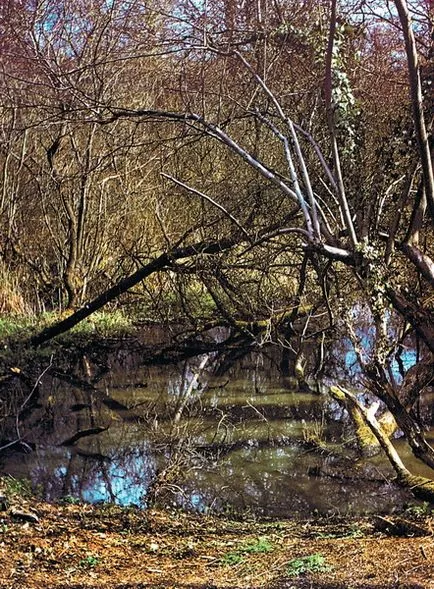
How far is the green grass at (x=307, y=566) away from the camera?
4.03m

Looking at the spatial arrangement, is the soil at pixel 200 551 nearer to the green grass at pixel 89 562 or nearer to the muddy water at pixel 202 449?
the green grass at pixel 89 562

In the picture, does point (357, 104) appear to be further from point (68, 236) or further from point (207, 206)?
point (68, 236)

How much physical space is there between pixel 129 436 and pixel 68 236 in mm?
6408

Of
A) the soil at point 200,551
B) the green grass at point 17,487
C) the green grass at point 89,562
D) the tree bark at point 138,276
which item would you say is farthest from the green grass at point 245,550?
the tree bark at point 138,276

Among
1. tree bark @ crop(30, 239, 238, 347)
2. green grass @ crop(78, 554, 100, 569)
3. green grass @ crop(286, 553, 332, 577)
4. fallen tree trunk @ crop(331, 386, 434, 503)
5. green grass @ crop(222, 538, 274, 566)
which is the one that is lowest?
green grass @ crop(286, 553, 332, 577)

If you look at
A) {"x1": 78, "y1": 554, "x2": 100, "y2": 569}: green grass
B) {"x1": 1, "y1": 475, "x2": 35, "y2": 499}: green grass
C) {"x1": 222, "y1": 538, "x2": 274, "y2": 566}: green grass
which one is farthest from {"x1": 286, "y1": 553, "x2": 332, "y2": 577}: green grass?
{"x1": 1, "y1": 475, "x2": 35, "y2": 499}: green grass

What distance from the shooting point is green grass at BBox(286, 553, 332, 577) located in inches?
159

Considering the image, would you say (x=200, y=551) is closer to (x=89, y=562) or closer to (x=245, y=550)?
(x=245, y=550)

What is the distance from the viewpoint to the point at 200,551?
485 cm

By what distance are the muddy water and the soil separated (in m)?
0.89

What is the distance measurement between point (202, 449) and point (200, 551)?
313 centimetres

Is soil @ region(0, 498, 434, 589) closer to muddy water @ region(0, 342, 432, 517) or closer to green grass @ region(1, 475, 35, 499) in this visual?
green grass @ region(1, 475, 35, 499)

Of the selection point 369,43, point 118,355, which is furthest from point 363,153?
point 118,355

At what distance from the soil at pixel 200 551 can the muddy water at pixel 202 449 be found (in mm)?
886
